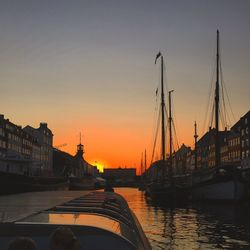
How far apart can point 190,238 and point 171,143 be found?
5547cm

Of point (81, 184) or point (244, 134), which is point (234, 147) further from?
point (81, 184)

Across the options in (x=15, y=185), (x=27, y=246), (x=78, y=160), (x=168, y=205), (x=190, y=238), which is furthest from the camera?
(x=78, y=160)

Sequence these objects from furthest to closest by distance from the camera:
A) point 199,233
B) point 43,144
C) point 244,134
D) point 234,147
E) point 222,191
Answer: point 43,144 → point 234,147 → point 244,134 → point 222,191 → point 199,233

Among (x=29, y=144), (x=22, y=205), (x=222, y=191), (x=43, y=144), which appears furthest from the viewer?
(x=43, y=144)

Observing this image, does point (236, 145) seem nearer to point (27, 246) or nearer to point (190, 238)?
point (190, 238)

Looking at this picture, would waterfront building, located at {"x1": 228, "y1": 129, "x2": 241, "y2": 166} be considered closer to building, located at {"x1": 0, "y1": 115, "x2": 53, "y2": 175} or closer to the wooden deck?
building, located at {"x1": 0, "y1": 115, "x2": 53, "y2": 175}

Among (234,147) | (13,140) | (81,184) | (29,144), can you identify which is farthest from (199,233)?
(234,147)

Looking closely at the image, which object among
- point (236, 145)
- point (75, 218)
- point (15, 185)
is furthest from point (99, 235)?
point (236, 145)

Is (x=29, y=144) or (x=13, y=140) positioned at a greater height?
(x=29, y=144)

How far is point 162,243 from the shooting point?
25906 millimetres

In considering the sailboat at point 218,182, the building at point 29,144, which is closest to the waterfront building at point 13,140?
the building at point 29,144

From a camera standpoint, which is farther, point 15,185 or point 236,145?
point 236,145

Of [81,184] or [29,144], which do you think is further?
[29,144]

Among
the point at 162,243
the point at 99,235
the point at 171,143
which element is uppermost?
the point at 171,143
